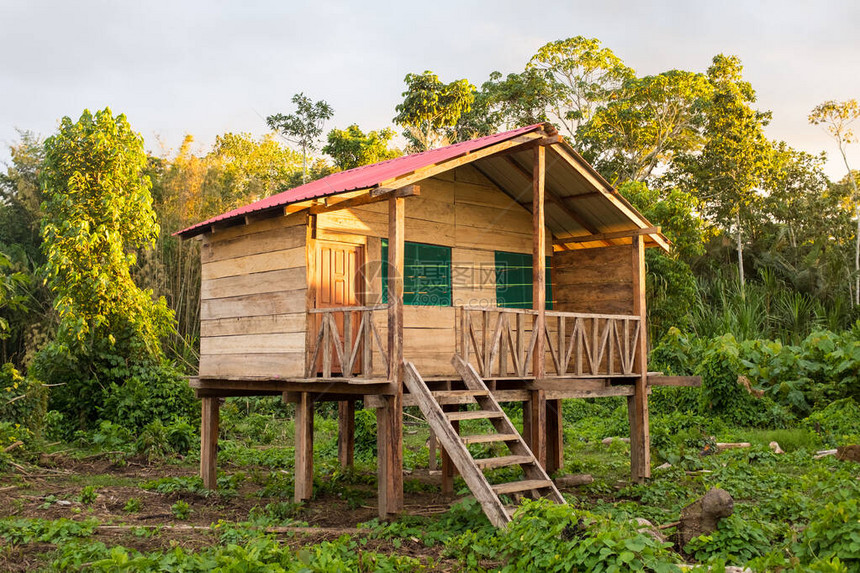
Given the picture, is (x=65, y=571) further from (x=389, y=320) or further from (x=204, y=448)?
(x=204, y=448)

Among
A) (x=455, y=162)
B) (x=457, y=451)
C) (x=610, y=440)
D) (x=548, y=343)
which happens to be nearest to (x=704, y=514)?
(x=457, y=451)

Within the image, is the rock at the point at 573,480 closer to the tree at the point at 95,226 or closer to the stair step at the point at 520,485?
the stair step at the point at 520,485

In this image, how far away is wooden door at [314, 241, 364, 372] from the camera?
1069cm

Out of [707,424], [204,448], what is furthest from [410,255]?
[707,424]

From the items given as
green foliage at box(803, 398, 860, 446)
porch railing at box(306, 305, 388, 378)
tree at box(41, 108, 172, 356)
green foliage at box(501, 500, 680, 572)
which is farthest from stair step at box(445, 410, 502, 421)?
tree at box(41, 108, 172, 356)

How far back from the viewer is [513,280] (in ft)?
41.4

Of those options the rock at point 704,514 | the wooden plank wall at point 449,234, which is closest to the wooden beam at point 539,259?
the wooden plank wall at point 449,234

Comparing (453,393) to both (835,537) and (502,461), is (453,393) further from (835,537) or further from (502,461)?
(835,537)

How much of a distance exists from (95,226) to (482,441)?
1132 centimetres

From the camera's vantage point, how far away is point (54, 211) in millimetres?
16875

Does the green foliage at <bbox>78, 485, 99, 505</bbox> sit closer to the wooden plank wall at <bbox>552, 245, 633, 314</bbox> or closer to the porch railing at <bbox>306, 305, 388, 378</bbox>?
the porch railing at <bbox>306, 305, 388, 378</bbox>

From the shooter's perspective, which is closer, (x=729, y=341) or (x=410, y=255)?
(x=410, y=255)

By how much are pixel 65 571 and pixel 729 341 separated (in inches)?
649

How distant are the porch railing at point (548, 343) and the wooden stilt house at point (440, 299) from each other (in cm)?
3
